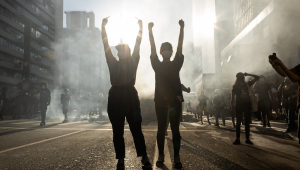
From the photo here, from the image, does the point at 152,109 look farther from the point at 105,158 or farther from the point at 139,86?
the point at 105,158

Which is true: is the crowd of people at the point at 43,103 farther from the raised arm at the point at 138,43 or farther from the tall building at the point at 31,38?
the tall building at the point at 31,38

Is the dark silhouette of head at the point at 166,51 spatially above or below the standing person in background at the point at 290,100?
above

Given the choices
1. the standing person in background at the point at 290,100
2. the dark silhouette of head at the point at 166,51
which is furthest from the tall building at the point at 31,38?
the dark silhouette of head at the point at 166,51

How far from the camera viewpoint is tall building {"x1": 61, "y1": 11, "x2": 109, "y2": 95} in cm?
10178

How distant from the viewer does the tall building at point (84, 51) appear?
10178cm

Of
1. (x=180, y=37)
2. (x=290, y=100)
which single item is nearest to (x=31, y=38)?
(x=290, y=100)

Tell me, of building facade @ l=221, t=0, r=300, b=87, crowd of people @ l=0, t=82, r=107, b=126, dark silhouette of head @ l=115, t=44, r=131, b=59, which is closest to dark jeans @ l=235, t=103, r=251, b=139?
dark silhouette of head @ l=115, t=44, r=131, b=59

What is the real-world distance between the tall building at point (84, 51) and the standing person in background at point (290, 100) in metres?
95.0

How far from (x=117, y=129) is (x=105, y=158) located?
2.83 ft

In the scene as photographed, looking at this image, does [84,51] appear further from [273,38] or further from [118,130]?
[118,130]

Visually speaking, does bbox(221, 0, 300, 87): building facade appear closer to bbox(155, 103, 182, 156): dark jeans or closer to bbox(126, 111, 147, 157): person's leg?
bbox(155, 103, 182, 156): dark jeans

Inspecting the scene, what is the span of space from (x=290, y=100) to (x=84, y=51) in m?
106

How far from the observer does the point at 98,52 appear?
378 ft

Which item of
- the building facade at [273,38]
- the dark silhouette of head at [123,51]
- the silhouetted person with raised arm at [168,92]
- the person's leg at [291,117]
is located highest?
the building facade at [273,38]
